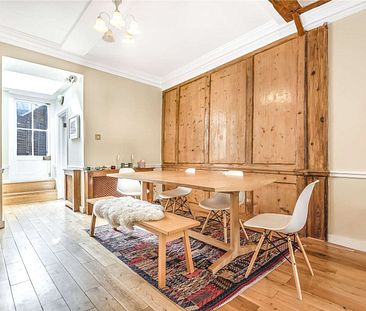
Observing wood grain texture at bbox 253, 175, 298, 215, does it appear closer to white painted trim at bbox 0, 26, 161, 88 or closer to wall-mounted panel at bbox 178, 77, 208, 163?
wall-mounted panel at bbox 178, 77, 208, 163

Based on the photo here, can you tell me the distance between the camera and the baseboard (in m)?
2.24

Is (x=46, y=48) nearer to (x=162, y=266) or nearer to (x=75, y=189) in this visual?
(x=75, y=189)

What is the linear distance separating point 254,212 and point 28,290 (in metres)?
2.75

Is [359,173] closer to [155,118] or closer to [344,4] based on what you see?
[344,4]

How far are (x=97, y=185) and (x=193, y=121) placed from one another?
87.3 inches

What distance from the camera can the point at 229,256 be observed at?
6.33ft

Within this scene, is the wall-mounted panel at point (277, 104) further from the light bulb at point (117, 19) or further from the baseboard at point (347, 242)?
the light bulb at point (117, 19)

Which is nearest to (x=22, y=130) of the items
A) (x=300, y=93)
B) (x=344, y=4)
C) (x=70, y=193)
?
(x=70, y=193)

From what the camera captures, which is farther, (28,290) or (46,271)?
(46,271)

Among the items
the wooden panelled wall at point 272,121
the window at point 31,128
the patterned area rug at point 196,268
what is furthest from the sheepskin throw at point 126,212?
the window at point 31,128

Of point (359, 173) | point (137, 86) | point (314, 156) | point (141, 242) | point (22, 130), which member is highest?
point (137, 86)

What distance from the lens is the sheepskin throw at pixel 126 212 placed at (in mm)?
1898

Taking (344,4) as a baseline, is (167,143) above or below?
below

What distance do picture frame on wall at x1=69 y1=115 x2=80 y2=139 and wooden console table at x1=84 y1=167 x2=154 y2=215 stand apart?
83 cm
